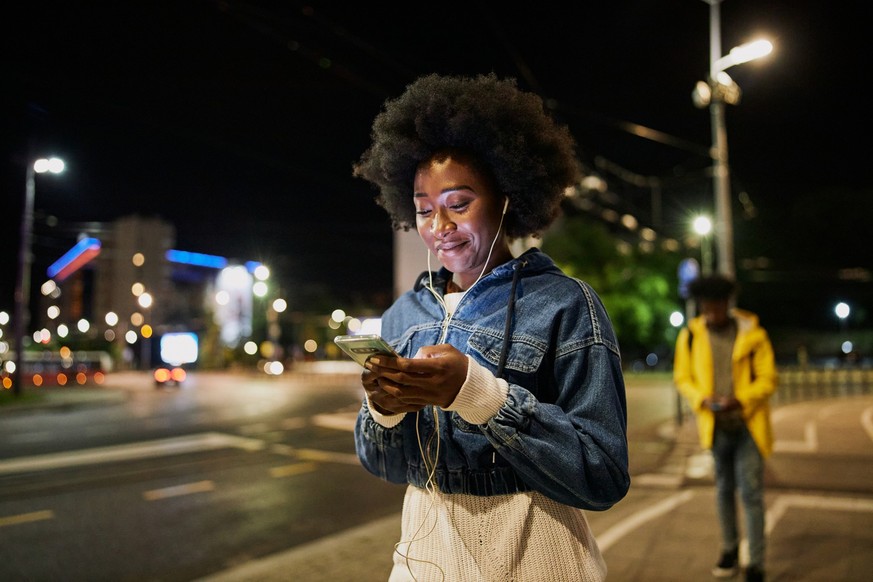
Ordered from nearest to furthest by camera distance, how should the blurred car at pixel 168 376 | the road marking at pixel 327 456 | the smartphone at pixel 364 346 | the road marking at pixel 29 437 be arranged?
the smartphone at pixel 364 346
the road marking at pixel 327 456
the road marking at pixel 29 437
the blurred car at pixel 168 376

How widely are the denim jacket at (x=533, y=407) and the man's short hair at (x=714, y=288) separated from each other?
11.0 ft

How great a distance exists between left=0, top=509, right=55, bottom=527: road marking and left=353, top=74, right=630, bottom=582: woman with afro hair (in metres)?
6.30

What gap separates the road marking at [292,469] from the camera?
9031 millimetres

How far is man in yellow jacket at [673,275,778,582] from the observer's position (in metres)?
4.16

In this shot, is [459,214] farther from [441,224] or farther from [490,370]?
[490,370]

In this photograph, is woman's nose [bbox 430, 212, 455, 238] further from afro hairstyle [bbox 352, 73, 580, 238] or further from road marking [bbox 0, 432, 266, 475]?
road marking [bbox 0, 432, 266, 475]

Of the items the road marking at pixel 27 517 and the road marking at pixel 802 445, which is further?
the road marking at pixel 802 445

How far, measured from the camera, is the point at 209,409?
717 inches

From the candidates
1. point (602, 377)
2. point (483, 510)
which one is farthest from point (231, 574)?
point (602, 377)

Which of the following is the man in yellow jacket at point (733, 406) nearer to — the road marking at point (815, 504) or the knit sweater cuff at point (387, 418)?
the road marking at point (815, 504)

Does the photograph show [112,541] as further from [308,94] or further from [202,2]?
[308,94]

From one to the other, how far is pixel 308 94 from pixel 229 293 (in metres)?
78.8

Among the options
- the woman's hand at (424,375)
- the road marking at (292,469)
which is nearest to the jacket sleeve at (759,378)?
the woman's hand at (424,375)

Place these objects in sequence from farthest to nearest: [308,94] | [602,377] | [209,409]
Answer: [209,409] → [308,94] → [602,377]
